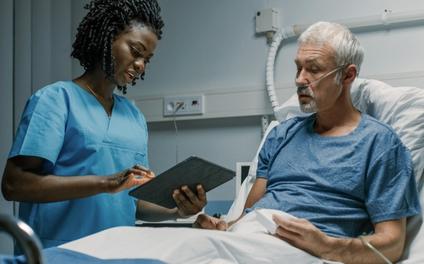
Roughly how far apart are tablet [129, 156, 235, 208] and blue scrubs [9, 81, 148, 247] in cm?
20

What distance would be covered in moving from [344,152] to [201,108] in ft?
3.86

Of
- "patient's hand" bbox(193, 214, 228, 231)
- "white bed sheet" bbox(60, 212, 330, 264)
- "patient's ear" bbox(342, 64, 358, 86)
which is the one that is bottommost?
"patient's hand" bbox(193, 214, 228, 231)

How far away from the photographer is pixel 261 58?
108 inches

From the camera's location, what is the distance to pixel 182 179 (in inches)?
67.4

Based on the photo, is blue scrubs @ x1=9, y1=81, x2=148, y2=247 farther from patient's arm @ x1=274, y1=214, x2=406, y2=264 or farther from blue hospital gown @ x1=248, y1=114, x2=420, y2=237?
patient's arm @ x1=274, y1=214, x2=406, y2=264

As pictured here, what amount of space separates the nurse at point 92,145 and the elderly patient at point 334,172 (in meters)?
0.27

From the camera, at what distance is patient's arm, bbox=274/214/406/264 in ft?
4.96

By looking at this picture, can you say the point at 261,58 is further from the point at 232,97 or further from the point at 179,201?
the point at 179,201

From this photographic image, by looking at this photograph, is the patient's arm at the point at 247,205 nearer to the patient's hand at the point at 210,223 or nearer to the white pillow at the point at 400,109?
the patient's hand at the point at 210,223

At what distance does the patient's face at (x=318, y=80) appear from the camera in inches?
71.9

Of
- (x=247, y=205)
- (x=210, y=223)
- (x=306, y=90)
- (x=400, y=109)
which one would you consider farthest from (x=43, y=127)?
(x=400, y=109)

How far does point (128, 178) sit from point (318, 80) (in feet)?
2.03

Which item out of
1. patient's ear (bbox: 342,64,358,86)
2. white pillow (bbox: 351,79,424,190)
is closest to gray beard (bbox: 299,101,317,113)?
patient's ear (bbox: 342,64,358,86)

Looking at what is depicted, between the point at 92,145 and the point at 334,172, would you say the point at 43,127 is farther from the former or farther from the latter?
the point at 334,172
